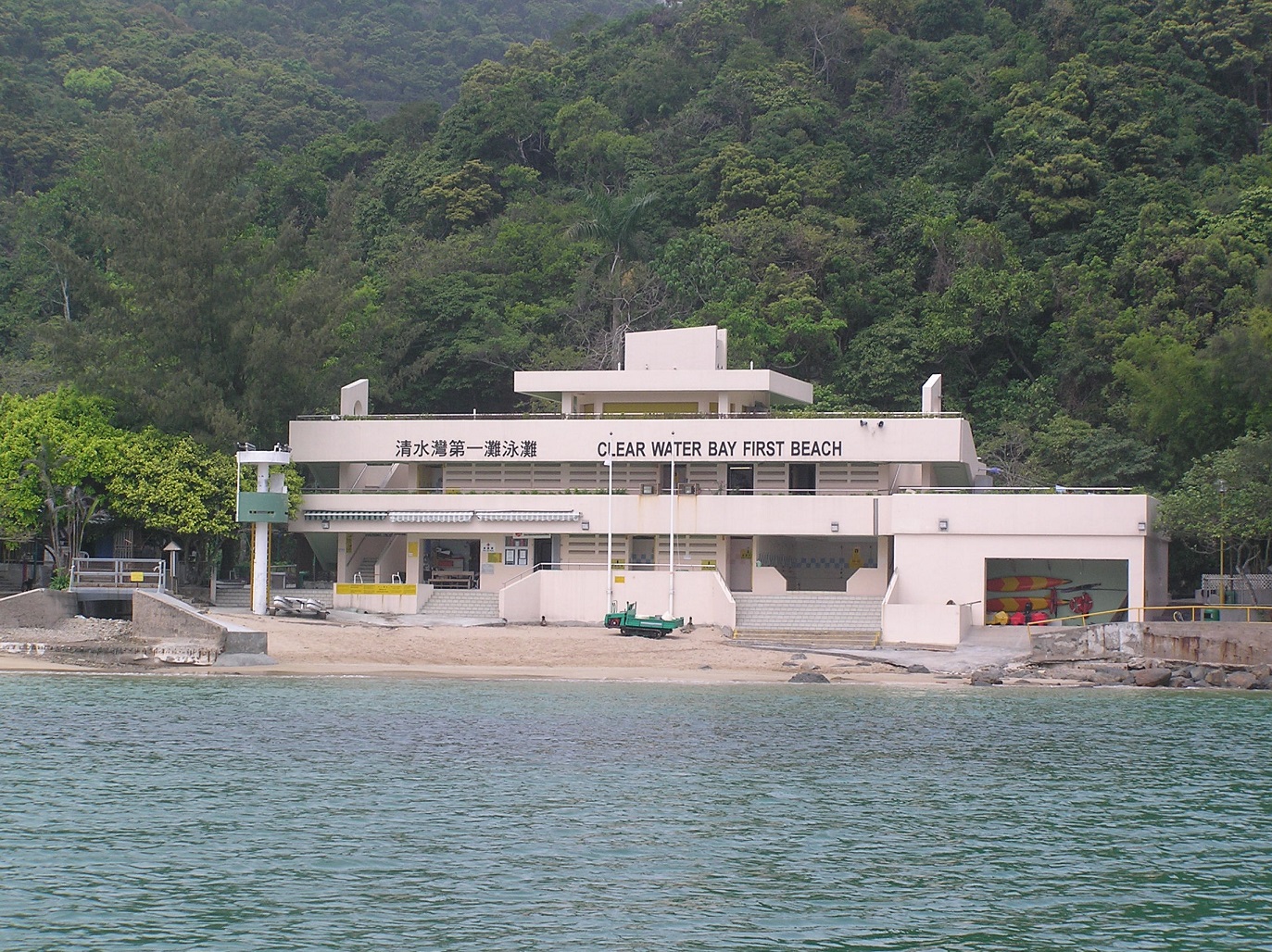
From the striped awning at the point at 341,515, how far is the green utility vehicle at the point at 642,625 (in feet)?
33.8

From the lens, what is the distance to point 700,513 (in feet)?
162

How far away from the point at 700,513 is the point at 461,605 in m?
8.31

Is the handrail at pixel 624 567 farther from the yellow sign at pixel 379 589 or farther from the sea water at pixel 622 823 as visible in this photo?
the sea water at pixel 622 823

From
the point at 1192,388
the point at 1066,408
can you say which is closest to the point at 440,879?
the point at 1192,388

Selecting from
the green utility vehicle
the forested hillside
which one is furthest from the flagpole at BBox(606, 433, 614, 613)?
the forested hillside

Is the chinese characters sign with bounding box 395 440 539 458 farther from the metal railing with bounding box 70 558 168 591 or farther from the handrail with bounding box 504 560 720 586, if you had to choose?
the metal railing with bounding box 70 558 168 591

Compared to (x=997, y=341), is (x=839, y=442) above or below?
below

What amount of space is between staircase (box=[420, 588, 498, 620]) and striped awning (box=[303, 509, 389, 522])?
382cm

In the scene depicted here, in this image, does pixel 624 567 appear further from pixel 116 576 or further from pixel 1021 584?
pixel 116 576

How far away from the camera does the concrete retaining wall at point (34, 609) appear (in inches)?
1654

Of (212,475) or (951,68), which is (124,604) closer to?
(212,475)

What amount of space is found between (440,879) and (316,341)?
36150 millimetres

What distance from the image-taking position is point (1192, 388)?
179 ft

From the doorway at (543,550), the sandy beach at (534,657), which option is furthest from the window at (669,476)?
the sandy beach at (534,657)
